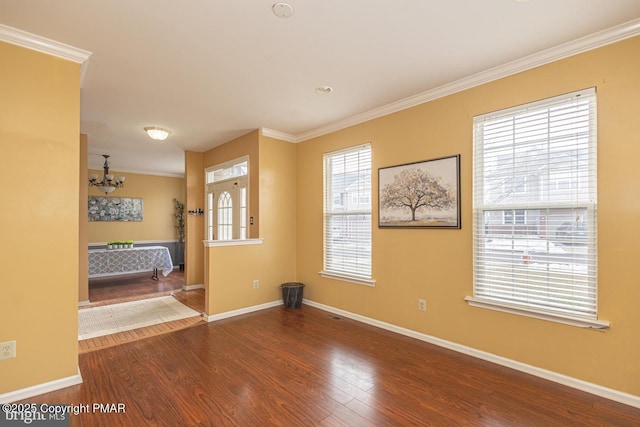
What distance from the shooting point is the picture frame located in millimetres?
3100

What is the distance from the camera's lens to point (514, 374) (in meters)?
2.55

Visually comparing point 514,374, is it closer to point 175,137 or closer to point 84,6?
point 84,6

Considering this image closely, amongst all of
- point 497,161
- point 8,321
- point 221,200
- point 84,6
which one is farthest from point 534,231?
point 221,200

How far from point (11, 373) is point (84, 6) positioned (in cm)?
262

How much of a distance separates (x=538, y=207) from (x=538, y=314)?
2.93 ft

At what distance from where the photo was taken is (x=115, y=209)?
7.70 meters

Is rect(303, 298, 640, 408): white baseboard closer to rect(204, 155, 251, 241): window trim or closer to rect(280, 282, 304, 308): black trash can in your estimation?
rect(280, 282, 304, 308): black trash can

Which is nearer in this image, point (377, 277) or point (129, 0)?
point (129, 0)

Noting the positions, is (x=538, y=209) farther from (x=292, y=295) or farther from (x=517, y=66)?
(x=292, y=295)

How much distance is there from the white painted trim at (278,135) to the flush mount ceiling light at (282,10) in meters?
2.58

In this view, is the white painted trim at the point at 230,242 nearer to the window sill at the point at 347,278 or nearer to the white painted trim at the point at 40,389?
the window sill at the point at 347,278

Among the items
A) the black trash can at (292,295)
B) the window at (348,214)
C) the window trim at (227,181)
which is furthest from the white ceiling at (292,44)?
the black trash can at (292,295)

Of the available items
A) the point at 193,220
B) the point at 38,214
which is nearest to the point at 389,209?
the point at 38,214

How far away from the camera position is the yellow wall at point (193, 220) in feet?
19.1
